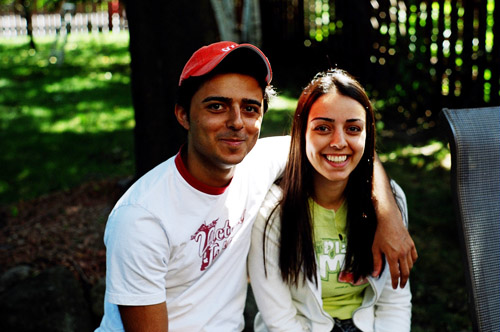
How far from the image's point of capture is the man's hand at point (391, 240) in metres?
2.23

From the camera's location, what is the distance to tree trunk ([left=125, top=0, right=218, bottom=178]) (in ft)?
12.3

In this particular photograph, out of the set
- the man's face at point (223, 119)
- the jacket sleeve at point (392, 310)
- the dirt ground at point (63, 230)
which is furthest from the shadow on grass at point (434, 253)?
the dirt ground at point (63, 230)

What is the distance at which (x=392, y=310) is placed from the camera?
249cm

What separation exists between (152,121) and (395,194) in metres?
2.02

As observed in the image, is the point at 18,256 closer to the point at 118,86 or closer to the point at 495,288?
Result: the point at 495,288

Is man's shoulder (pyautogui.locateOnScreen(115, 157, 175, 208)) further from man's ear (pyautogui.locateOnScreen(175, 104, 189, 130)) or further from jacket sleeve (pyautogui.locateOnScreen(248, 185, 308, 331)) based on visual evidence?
jacket sleeve (pyautogui.locateOnScreen(248, 185, 308, 331))

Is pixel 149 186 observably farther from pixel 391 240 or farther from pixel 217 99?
pixel 391 240

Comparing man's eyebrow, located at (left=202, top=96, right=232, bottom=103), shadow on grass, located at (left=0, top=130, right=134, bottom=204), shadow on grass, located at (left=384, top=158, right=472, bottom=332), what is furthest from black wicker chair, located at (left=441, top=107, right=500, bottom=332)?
shadow on grass, located at (left=0, top=130, right=134, bottom=204)

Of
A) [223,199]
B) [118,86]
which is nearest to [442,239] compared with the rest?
[223,199]

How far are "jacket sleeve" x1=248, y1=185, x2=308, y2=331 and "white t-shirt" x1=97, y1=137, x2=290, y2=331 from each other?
0.05m

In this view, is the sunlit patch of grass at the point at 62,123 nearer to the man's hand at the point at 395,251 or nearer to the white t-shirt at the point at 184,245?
the white t-shirt at the point at 184,245

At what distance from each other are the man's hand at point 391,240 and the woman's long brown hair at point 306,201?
0.23ft

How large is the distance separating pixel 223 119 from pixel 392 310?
4.05ft

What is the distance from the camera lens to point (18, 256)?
155 inches
